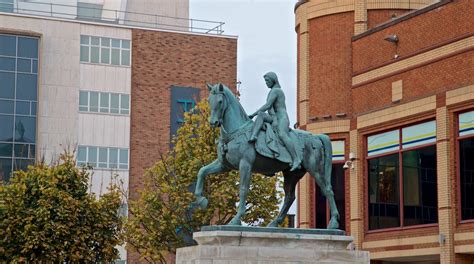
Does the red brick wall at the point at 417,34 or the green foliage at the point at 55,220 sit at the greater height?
the red brick wall at the point at 417,34

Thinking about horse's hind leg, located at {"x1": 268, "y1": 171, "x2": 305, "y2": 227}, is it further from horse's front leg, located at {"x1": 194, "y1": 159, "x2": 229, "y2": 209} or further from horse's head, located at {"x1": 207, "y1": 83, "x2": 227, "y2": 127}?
horse's head, located at {"x1": 207, "y1": 83, "x2": 227, "y2": 127}

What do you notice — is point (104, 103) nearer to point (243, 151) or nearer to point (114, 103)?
point (114, 103)

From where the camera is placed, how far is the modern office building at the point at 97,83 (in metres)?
67.9

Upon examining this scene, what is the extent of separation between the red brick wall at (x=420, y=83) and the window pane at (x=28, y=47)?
32038mm

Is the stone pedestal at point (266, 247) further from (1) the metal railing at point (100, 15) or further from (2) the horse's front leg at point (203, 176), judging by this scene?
(1) the metal railing at point (100, 15)

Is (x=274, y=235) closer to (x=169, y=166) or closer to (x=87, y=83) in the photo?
(x=169, y=166)

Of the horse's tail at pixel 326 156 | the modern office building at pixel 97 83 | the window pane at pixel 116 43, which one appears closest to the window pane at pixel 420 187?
the horse's tail at pixel 326 156

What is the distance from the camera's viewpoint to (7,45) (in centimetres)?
6769

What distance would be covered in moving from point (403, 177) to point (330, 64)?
6056 millimetres

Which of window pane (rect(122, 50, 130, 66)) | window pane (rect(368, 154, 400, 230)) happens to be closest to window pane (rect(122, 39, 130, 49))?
window pane (rect(122, 50, 130, 66))

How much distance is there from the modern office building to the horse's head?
4563 cm

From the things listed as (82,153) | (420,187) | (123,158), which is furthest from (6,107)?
(420,187)

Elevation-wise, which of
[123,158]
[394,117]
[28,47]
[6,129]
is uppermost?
[28,47]

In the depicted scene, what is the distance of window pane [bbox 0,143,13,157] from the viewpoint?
6694cm
